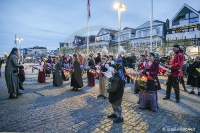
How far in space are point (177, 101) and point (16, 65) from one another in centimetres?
742

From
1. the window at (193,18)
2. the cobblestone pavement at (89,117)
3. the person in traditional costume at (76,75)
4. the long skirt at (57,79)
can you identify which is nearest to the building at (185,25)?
the window at (193,18)

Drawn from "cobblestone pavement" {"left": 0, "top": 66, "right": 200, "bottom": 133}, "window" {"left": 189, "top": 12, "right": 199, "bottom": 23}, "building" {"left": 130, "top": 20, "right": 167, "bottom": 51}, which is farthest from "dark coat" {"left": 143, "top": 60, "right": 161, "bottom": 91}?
"window" {"left": 189, "top": 12, "right": 199, "bottom": 23}

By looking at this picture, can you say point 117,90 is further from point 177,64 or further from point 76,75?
point 76,75

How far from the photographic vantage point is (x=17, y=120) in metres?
4.04

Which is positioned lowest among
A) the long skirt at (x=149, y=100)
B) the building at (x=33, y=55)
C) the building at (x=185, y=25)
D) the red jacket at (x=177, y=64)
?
the long skirt at (x=149, y=100)

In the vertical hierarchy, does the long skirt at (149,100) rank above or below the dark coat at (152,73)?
below

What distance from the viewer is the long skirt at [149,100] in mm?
4836

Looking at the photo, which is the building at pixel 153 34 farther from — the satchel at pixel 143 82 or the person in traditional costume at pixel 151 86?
the satchel at pixel 143 82

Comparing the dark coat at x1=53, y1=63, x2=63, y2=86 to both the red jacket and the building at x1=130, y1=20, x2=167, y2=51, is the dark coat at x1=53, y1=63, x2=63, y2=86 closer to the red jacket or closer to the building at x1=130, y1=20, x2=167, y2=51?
the red jacket

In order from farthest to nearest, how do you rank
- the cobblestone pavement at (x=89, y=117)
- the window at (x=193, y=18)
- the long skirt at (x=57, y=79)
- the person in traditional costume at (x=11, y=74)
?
the window at (x=193, y=18), the long skirt at (x=57, y=79), the person in traditional costume at (x=11, y=74), the cobblestone pavement at (x=89, y=117)

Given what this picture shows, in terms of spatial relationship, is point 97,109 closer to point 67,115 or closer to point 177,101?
point 67,115

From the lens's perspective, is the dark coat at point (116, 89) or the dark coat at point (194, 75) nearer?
the dark coat at point (116, 89)

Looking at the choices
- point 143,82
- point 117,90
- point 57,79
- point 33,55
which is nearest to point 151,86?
point 143,82

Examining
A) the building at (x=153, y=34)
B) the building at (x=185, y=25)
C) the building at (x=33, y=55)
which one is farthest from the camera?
the building at (x=33, y=55)
